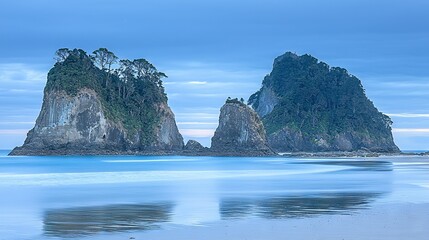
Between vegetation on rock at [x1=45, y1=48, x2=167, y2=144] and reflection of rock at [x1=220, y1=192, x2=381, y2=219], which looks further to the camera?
vegetation on rock at [x1=45, y1=48, x2=167, y2=144]

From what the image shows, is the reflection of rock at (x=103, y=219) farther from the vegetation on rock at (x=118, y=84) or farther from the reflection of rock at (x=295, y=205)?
the vegetation on rock at (x=118, y=84)

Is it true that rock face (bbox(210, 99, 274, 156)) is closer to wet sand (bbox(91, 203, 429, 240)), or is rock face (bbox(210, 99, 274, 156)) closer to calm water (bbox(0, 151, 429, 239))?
calm water (bbox(0, 151, 429, 239))

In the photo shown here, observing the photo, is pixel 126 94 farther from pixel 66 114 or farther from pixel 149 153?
pixel 66 114

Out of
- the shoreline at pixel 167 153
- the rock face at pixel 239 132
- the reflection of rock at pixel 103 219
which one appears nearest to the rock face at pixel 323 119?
the shoreline at pixel 167 153

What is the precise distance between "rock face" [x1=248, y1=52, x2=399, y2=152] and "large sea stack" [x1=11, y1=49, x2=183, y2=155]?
32027mm

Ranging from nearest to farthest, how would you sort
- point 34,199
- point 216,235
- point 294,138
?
point 216,235 → point 34,199 → point 294,138

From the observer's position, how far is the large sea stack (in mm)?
129250

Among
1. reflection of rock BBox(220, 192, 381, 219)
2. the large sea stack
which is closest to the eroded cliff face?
the large sea stack

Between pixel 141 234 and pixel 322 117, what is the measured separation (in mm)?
A: 169559

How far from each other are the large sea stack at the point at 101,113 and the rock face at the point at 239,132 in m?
11.4

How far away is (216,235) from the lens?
2044cm

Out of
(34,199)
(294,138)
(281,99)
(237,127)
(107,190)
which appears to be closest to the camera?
(34,199)

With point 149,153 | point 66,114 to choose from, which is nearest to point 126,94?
point 149,153

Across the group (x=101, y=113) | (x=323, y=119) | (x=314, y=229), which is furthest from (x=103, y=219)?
(x=323, y=119)
